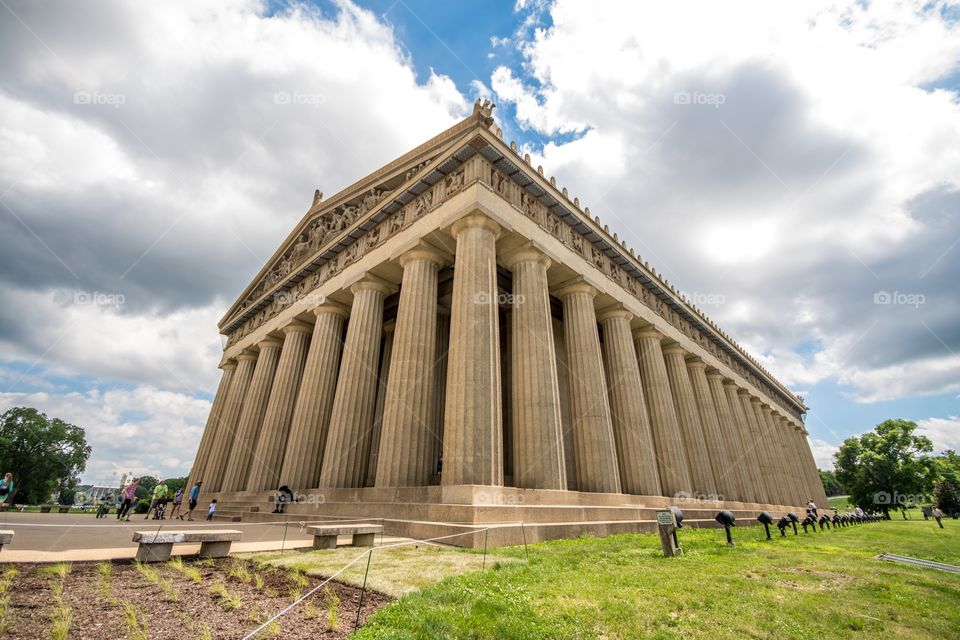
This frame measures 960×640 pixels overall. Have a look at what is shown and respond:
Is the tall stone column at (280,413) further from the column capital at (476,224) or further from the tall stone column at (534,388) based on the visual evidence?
the tall stone column at (534,388)

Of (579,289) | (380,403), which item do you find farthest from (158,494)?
(579,289)

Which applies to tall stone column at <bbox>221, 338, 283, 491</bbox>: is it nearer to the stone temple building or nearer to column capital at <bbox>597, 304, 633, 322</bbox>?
the stone temple building

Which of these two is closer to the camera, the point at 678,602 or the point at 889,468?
the point at 678,602

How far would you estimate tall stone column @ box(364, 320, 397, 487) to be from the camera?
23.3 m

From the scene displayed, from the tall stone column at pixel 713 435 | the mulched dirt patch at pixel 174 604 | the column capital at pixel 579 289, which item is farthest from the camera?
the tall stone column at pixel 713 435

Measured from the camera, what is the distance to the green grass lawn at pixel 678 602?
4.57 metres

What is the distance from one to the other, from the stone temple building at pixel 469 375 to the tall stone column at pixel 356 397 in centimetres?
9

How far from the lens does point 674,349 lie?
30.4 metres

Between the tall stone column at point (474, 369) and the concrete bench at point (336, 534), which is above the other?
the tall stone column at point (474, 369)

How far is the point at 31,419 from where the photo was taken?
2371 inches

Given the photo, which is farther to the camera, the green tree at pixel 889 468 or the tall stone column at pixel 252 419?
the green tree at pixel 889 468

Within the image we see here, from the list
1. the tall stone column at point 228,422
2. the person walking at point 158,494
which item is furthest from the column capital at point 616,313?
the tall stone column at point 228,422

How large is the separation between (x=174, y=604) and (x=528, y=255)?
16.9 metres

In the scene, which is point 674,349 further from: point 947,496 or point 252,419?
point 947,496
